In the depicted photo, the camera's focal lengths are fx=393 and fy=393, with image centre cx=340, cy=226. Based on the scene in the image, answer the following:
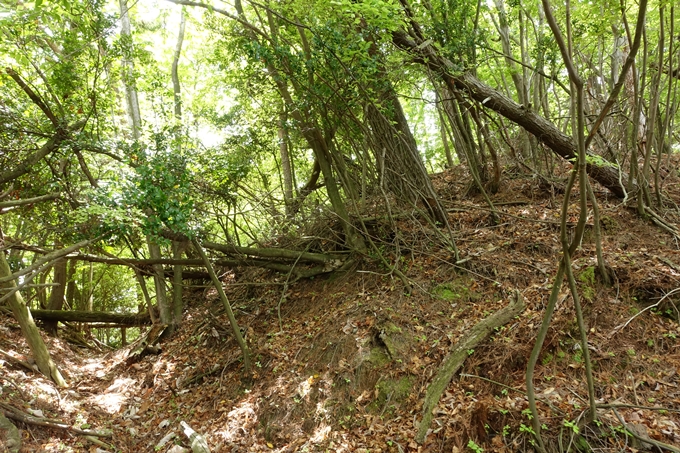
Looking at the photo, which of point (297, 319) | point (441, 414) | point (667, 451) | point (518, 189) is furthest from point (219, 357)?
point (518, 189)

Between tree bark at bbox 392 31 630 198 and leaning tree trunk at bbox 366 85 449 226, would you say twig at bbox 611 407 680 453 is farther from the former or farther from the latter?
tree bark at bbox 392 31 630 198

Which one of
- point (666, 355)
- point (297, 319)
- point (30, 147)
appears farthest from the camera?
point (297, 319)

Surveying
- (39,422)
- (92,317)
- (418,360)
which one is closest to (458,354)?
(418,360)

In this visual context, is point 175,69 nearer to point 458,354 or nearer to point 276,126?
point 276,126

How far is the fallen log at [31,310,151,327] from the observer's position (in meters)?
8.86

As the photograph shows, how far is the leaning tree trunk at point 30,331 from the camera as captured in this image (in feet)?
18.5

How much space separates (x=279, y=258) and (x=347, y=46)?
12.6 feet

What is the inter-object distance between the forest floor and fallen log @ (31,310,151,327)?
95 cm

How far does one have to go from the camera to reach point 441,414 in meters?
3.98

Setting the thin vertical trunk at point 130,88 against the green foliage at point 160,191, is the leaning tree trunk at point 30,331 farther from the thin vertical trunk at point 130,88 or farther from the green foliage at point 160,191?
the thin vertical trunk at point 130,88

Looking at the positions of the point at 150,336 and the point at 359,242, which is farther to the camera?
the point at 150,336

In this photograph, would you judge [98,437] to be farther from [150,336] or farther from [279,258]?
[279,258]

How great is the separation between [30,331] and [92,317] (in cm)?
350

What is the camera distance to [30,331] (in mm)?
5812
